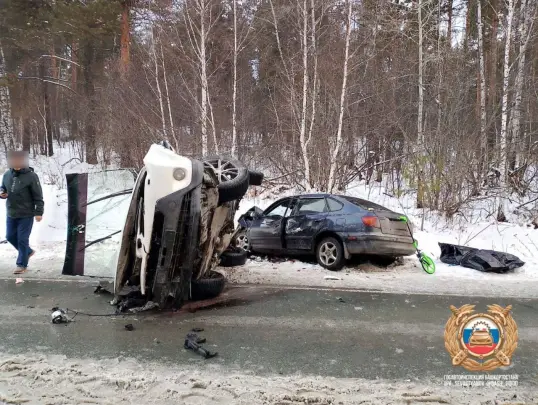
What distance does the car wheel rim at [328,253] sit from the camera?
25.8ft

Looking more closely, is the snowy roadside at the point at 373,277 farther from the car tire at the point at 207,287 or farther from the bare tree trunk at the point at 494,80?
the bare tree trunk at the point at 494,80

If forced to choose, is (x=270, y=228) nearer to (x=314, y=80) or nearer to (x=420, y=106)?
(x=314, y=80)

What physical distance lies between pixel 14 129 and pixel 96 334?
32.3 metres

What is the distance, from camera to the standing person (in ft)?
22.5

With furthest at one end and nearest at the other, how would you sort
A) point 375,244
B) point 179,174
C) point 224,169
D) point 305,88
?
point 305,88 < point 375,244 < point 224,169 < point 179,174

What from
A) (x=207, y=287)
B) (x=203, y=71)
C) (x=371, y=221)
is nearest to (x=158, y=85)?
(x=203, y=71)

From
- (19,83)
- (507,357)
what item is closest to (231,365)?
(507,357)

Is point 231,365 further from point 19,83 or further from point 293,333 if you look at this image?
point 19,83

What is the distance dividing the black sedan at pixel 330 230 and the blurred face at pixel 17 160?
3.62 meters

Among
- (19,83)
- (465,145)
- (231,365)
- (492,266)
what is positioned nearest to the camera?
(231,365)

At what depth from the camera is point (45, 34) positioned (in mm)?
22938

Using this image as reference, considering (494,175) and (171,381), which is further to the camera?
(494,175)

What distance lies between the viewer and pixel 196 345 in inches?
160

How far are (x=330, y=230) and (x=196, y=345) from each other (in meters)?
4.32
